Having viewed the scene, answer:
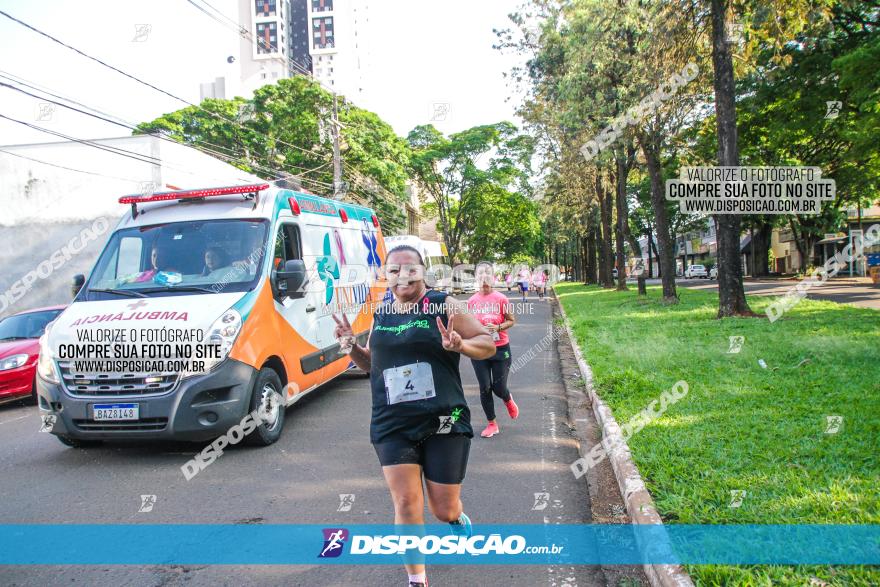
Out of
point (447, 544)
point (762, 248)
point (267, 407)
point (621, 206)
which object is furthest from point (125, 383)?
point (762, 248)

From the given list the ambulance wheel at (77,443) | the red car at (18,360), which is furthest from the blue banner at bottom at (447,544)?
the red car at (18,360)

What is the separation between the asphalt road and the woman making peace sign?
795 mm

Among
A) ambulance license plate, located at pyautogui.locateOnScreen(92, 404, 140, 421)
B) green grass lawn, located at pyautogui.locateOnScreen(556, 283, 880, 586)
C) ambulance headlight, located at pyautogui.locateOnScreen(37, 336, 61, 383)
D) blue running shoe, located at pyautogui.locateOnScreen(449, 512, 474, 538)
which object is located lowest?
green grass lawn, located at pyautogui.locateOnScreen(556, 283, 880, 586)

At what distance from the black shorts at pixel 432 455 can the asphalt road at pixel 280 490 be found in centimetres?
85

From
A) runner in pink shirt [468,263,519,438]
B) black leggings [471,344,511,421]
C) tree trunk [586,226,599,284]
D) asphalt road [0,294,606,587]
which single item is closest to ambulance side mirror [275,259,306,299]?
asphalt road [0,294,606,587]

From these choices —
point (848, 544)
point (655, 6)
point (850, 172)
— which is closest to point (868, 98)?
point (655, 6)

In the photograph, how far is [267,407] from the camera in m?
6.39

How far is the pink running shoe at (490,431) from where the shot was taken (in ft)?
21.9

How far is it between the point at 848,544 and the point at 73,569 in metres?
4.61

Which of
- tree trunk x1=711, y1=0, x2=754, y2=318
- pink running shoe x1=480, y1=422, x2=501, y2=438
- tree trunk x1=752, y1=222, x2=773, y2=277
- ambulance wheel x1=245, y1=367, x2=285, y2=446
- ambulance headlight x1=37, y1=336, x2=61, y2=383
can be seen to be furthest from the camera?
tree trunk x1=752, y1=222, x2=773, y2=277

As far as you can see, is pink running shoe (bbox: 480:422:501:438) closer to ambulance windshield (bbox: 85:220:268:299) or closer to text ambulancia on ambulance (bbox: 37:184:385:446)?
text ambulancia on ambulance (bbox: 37:184:385:446)

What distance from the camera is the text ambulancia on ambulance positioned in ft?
18.3

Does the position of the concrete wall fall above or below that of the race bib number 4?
above

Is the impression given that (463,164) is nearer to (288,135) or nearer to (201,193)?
(288,135)
